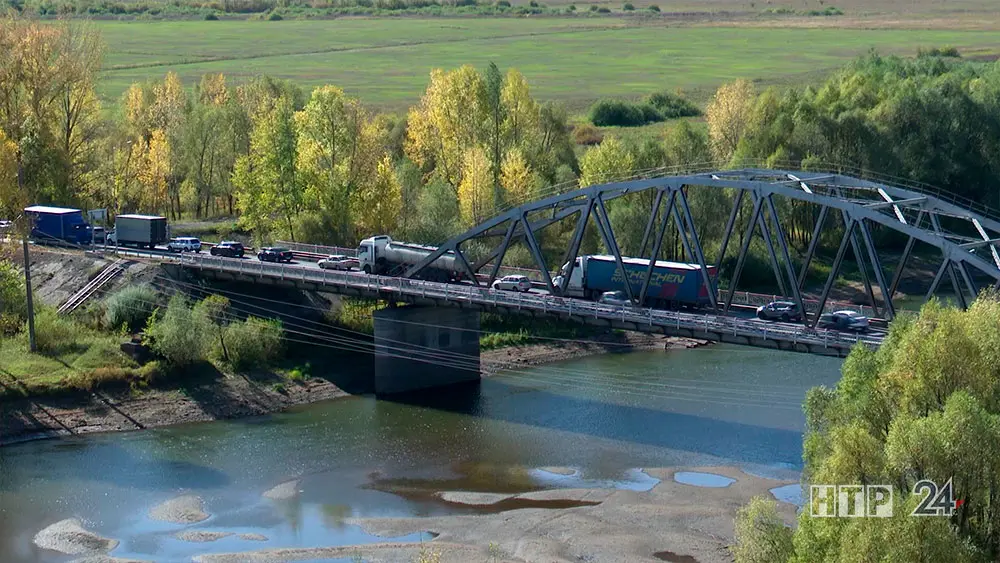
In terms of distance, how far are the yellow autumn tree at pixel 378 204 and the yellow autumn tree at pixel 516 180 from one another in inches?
349

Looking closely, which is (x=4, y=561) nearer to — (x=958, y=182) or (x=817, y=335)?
(x=817, y=335)

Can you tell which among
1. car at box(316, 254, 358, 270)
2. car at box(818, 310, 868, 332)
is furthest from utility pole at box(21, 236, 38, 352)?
car at box(818, 310, 868, 332)

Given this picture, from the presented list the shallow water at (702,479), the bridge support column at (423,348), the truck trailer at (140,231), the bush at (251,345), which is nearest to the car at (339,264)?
the bush at (251,345)

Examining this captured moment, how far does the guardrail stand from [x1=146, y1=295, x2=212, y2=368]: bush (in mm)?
5665

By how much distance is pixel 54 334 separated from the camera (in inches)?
3027

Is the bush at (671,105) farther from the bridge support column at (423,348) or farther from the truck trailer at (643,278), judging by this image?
the truck trailer at (643,278)

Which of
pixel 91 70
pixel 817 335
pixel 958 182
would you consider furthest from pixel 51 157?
pixel 958 182

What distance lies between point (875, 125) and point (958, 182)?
832 centimetres

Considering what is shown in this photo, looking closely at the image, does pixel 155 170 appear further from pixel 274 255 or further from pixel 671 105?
pixel 671 105

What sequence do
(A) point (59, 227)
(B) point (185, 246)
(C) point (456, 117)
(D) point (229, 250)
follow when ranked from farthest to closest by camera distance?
1. (C) point (456, 117)
2. (A) point (59, 227)
3. (B) point (185, 246)
4. (D) point (229, 250)

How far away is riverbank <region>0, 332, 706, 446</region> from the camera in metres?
69.5

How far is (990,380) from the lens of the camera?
44.1m

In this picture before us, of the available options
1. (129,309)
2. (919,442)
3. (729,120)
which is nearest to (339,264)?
(129,309)

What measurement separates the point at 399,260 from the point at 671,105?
88.6 meters
